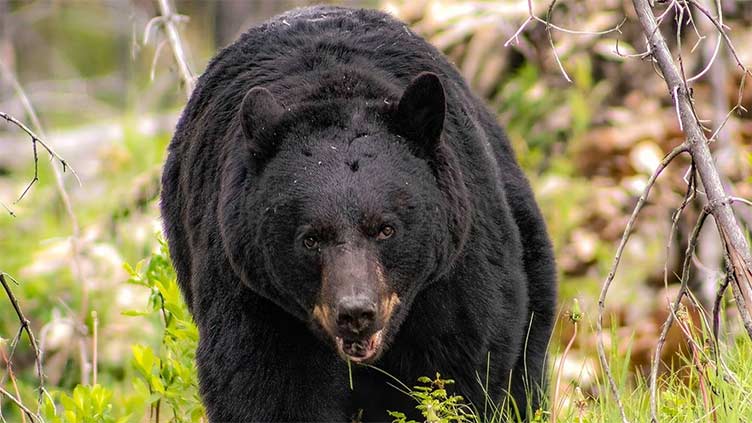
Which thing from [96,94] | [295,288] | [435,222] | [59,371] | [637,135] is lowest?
[96,94]

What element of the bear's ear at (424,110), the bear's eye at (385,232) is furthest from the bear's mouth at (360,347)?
the bear's ear at (424,110)

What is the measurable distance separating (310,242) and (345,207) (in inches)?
6.3

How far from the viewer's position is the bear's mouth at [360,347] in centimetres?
369

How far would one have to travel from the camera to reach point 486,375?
4.25 meters

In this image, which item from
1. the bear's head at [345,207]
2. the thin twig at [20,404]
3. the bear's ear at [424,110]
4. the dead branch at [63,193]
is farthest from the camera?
the dead branch at [63,193]

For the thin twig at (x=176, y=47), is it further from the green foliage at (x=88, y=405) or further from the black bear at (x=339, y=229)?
the green foliage at (x=88, y=405)

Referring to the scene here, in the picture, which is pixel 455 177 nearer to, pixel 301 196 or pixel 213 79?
pixel 301 196

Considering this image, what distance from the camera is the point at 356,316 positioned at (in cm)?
354

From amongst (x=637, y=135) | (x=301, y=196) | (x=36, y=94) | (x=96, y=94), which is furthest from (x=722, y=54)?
(x=96, y=94)

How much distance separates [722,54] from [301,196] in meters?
5.46

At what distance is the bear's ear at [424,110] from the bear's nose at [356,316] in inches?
25.8

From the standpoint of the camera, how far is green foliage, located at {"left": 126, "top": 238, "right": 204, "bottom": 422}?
190 inches

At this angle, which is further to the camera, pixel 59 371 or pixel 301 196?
pixel 59 371

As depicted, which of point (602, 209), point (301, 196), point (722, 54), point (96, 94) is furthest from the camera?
point (96, 94)
